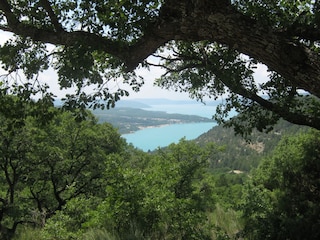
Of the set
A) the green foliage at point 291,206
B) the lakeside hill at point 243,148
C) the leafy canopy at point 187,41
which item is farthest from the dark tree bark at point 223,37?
the lakeside hill at point 243,148

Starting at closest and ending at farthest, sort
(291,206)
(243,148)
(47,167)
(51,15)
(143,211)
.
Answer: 1. (51,15)
2. (143,211)
3. (291,206)
4. (47,167)
5. (243,148)

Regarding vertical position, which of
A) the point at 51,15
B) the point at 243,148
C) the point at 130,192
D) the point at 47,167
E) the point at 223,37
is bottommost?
the point at 243,148

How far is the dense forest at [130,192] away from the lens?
4.68 m

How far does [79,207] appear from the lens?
28.6 feet

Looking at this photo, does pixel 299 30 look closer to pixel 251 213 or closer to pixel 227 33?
pixel 227 33

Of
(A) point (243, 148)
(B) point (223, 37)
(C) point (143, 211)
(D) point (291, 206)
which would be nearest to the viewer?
(B) point (223, 37)

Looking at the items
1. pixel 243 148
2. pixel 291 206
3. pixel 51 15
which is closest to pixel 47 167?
pixel 291 206

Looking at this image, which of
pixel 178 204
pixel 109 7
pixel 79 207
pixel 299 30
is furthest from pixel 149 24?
pixel 79 207

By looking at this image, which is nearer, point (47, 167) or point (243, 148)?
point (47, 167)

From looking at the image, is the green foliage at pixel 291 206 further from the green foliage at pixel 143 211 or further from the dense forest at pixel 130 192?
the green foliage at pixel 143 211

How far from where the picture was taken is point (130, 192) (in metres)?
4.82

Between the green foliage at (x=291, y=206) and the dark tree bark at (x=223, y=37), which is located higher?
the dark tree bark at (x=223, y=37)

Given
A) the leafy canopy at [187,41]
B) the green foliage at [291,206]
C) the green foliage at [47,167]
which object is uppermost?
the leafy canopy at [187,41]

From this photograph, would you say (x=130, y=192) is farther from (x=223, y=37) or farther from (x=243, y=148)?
(x=243, y=148)
